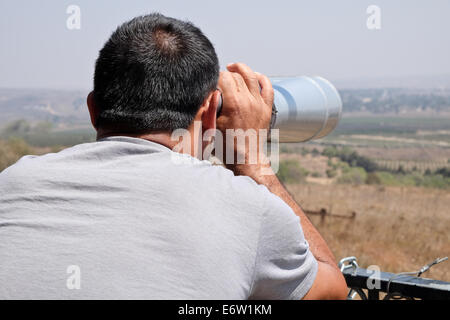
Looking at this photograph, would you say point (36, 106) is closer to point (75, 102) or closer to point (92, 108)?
point (75, 102)

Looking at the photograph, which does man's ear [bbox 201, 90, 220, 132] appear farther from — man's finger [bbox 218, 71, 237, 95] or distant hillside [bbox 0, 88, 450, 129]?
distant hillside [bbox 0, 88, 450, 129]

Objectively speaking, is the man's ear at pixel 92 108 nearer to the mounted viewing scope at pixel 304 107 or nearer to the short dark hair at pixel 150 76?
the short dark hair at pixel 150 76

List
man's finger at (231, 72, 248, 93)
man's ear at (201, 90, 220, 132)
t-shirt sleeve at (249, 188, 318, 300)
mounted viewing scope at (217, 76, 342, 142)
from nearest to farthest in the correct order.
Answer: t-shirt sleeve at (249, 188, 318, 300)
man's ear at (201, 90, 220, 132)
man's finger at (231, 72, 248, 93)
mounted viewing scope at (217, 76, 342, 142)

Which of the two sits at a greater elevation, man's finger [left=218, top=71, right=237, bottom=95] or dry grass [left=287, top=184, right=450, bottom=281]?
man's finger [left=218, top=71, right=237, bottom=95]

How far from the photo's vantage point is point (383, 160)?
170 ft

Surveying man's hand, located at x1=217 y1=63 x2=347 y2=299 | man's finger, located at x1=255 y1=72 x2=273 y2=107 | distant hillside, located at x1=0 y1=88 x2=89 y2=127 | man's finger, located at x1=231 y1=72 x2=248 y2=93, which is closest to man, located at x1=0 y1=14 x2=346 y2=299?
man's hand, located at x1=217 y1=63 x2=347 y2=299

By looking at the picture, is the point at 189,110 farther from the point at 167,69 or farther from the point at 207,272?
the point at 207,272

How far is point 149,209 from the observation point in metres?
1.24

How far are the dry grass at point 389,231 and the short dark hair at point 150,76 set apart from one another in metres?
8.90

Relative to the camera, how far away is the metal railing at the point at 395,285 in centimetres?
198

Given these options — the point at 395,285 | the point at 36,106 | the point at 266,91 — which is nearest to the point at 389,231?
the point at 395,285

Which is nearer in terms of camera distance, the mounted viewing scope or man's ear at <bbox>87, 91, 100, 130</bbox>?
man's ear at <bbox>87, 91, 100, 130</bbox>

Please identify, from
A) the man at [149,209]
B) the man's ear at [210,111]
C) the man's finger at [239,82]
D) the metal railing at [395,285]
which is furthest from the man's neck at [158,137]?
the metal railing at [395,285]

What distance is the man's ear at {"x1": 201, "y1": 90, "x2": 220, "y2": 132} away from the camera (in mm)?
1533
